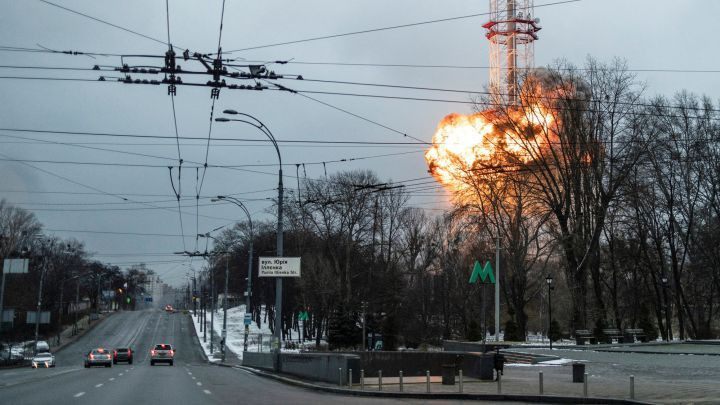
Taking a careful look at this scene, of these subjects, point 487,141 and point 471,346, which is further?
point 487,141

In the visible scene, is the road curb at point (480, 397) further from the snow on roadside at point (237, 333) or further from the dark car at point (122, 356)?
the snow on roadside at point (237, 333)

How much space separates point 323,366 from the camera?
27594mm

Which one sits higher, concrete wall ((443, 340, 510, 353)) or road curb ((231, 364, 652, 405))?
concrete wall ((443, 340, 510, 353))

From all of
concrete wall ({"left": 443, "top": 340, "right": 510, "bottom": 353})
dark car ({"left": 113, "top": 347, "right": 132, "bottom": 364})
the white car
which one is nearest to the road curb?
concrete wall ({"left": 443, "top": 340, "right": 510, "bottom": 353})

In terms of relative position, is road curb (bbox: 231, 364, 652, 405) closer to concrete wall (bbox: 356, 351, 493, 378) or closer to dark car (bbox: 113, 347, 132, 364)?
concrete wall (bbox: 356, 351, 493, 378)

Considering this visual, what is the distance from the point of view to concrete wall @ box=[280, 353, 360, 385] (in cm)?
2550

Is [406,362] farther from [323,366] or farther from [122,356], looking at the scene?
[122,356]

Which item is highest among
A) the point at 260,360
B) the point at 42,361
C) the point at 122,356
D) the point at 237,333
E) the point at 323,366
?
the point at 323,366

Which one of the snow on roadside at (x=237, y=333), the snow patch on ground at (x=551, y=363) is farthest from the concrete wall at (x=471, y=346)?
the snow on roadside at (x=237, y=333)

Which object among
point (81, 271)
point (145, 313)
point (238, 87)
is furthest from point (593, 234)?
point (145, 313)

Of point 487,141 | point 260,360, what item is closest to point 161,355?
point 260,360

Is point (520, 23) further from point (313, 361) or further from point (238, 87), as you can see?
point (238, 87)

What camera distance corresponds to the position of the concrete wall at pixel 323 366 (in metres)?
25.5

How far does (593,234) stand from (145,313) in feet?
389
